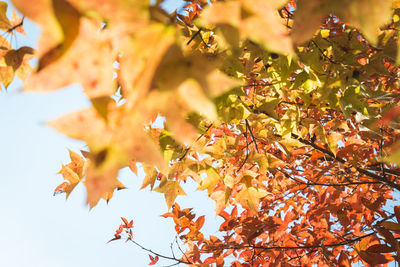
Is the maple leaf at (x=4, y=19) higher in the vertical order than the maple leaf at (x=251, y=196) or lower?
higher

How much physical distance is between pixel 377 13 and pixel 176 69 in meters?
0.34

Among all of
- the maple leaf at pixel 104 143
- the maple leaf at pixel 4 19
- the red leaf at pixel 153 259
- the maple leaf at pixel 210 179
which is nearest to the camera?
the maple leaf at pixel 104 143

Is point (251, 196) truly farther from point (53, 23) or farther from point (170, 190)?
point (53, 23)

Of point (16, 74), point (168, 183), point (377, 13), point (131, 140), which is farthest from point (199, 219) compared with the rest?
point (377, 13)

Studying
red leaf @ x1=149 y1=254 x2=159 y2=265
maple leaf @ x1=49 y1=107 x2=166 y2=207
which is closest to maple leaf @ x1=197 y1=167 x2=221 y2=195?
maple leaf @ x1=49 y1=107 x2=166 y2=207

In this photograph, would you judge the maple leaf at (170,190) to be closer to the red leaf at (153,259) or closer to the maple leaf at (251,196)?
the maple leaf at (251,196)

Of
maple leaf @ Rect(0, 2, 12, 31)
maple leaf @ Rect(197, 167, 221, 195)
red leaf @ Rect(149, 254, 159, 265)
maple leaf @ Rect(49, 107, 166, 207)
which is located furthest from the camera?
red leaf @ Rect(149, 254, 159, 265)

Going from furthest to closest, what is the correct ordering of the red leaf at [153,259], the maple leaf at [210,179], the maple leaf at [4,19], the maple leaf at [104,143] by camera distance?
the red leaf at [153,259], the maple leaf at [210,179], the maple leaf at [4,19], the maple leaf at [104,143]

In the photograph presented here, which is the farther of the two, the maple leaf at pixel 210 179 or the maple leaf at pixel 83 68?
the maple leaf at pixel 210 179

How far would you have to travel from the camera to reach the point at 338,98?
1.15m

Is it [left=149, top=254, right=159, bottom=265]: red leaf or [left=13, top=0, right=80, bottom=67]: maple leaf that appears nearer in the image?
[left=13, top=0, right=80, bottom=67]: maple leaf

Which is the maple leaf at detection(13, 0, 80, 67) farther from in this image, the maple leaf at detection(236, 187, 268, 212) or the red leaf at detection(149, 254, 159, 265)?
the red leaf at detection(149, 254, 159, 265)

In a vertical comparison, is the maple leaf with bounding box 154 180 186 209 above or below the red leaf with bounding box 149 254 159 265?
above

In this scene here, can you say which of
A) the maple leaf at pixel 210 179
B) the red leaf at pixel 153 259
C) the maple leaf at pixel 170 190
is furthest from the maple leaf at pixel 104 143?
the red leaf at pixel 153 259
